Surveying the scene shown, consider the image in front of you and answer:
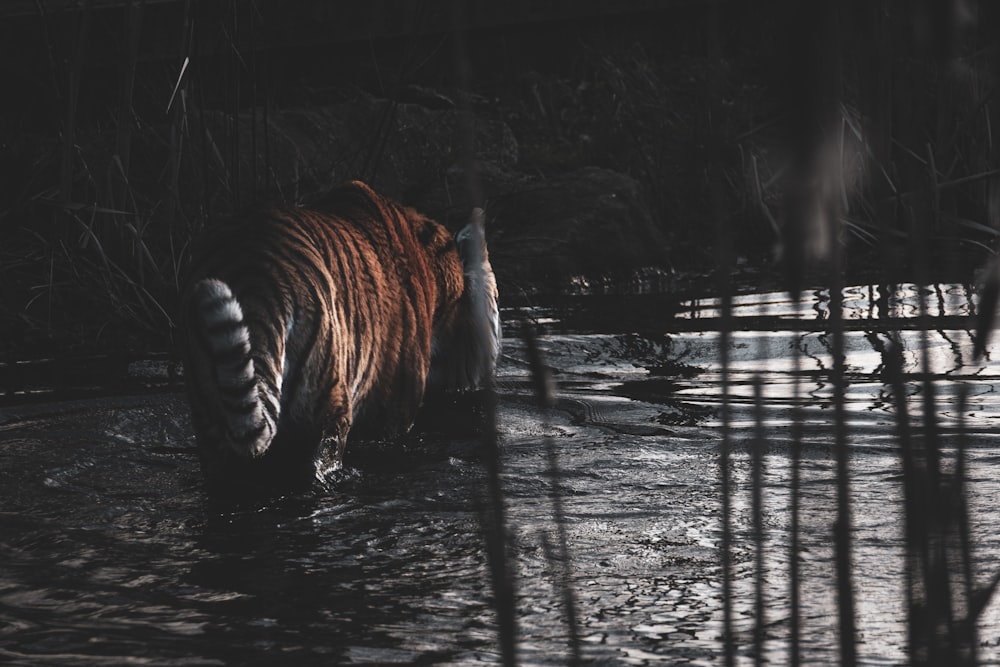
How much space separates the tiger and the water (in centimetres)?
15

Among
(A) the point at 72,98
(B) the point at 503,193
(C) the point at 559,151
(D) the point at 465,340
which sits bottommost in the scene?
(D) the point at 465,340

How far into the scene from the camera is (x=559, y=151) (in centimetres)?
1156

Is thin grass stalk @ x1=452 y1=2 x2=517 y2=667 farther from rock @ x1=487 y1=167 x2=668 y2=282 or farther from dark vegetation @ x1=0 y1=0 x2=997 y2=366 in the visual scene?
rock @ x1=487 y1=167 x2=668 y2=282

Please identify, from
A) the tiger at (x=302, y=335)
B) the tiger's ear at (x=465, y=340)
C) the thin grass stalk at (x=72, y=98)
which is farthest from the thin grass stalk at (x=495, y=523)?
the tiger's ear at (x=465, y=340)

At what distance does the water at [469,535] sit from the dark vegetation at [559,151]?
219mm

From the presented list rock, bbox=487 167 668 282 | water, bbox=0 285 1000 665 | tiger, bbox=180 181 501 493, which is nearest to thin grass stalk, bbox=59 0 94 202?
water, bbox=0 285 1000 665

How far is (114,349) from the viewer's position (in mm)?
6473

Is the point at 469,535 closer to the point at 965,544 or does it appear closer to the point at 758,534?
the point at 758,534

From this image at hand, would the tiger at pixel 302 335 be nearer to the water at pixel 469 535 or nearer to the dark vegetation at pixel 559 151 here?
the water at pixel 469 535

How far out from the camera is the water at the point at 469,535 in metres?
Answer: 2.75

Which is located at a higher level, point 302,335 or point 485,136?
point 485,136

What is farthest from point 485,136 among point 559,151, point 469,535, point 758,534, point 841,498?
point 841,498

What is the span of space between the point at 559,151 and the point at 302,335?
7.92 m

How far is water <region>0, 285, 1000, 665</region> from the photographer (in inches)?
108
